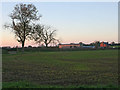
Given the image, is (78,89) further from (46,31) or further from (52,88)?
(46,31)

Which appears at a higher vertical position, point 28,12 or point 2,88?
point 28,12

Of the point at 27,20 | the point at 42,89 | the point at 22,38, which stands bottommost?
the point at 42,89

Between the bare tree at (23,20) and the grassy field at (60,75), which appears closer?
the grassy field at (60,75)

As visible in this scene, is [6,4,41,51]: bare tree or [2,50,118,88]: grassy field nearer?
[2,50,118,88]: grassy field

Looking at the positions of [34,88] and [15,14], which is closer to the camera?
[34,88]

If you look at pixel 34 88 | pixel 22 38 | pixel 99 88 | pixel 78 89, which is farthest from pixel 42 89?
pixel 22 38

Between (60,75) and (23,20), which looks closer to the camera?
(60,75)

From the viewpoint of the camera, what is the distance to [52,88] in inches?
249

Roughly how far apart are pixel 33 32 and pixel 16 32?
17.2 feet

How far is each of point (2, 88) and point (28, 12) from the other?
155ft

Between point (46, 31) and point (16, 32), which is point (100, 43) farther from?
point (16, 32)

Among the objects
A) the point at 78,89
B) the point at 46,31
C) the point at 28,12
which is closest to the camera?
the point at 78,89

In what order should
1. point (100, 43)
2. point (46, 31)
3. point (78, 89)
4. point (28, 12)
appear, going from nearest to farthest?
point (78, 89)
point (28, 12)
point (46, 31)
point (100, 43)

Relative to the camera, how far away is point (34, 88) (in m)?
6.33
